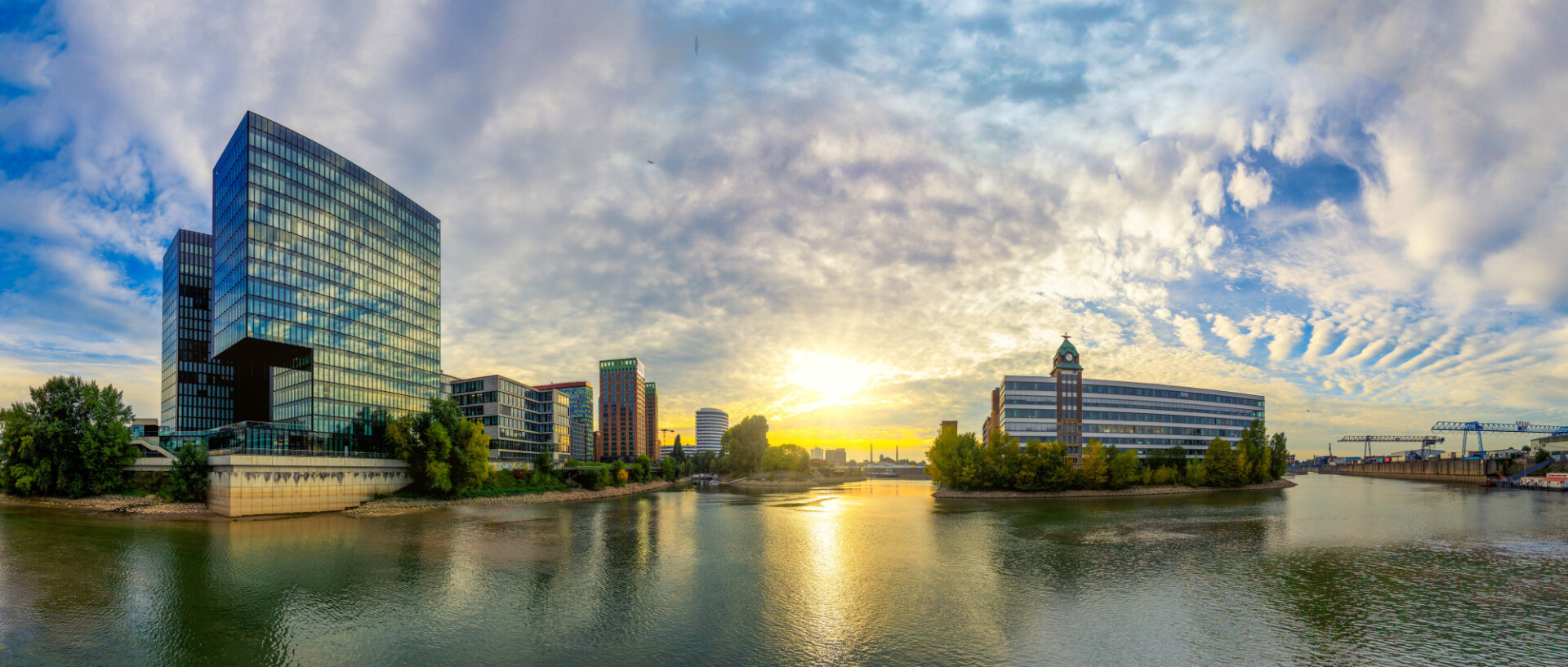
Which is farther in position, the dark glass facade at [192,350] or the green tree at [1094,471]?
the dark glass facade at [192,350]

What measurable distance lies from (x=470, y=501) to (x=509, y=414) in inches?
2381

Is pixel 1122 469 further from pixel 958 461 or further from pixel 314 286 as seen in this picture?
pixel 314 286

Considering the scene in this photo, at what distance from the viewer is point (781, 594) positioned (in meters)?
42.2

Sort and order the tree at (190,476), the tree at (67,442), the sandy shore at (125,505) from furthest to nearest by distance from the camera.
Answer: the tree at (67,442) → the tree at (190,476) → the sandy shore at (125,505)

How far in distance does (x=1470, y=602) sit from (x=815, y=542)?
44848 millimetres

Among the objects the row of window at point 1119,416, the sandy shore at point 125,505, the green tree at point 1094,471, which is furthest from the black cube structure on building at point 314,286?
the row of window at point 1119,416

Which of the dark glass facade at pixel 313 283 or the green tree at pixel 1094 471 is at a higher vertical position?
the dark glass facade at pixel 313 283

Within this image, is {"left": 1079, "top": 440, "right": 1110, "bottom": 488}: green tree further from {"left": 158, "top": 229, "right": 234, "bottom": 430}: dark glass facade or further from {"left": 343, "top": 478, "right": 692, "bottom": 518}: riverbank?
{"left": 158, "top": 229, "right": 234, "bottom": 430}: dark glass facade

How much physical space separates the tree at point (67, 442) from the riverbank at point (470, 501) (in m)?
31.6

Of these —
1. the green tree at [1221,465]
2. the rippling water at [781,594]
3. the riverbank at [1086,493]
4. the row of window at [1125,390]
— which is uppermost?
the row of window at [1125,390]

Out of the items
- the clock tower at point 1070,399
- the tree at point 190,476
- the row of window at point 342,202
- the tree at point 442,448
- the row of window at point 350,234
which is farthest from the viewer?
the clock tower at point 1070,399

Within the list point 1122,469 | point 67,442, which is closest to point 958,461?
point 1122,469

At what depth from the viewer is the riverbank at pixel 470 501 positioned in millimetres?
91125

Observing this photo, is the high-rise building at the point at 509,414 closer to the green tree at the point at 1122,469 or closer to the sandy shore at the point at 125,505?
the sandy shore at the point at 125,505
